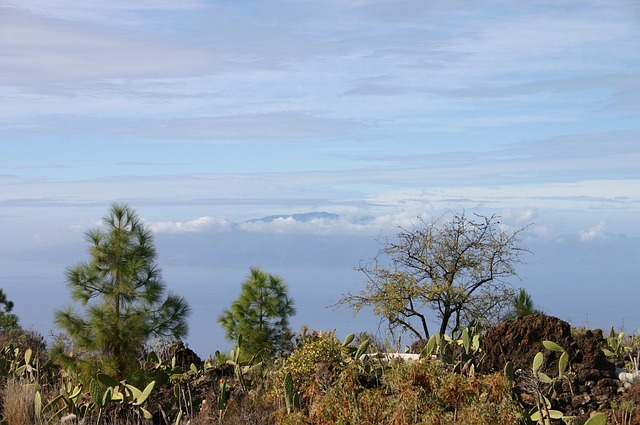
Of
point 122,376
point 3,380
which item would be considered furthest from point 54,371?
point 122,376

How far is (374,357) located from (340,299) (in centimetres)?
620

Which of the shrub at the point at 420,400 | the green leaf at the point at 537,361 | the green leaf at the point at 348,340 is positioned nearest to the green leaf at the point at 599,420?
the shrub at the point at 420,400

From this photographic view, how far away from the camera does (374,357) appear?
11633 mm

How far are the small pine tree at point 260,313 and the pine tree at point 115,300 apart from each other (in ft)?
5.08

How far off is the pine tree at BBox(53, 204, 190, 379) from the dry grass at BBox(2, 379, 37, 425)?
2.22 ft

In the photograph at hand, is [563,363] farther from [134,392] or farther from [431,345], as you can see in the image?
[134,392]

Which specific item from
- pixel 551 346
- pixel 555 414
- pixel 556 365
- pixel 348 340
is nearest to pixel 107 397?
pixel 348 340

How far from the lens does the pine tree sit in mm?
11930

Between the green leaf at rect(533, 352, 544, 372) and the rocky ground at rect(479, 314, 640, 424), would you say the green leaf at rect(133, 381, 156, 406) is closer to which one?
the rocky ground at rect(479, 314, 640, 424)

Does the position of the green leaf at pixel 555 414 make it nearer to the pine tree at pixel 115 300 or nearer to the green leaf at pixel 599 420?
the green leaf at pixel 599 420

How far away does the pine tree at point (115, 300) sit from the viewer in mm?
11930

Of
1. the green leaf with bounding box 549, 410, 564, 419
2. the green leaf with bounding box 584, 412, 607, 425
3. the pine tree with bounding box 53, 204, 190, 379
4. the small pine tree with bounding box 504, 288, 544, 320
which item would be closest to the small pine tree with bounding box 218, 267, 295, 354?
the pine tree with bounding box 53, 204, 190, 379

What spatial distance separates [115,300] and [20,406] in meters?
1.74

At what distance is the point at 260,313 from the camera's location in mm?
13406
